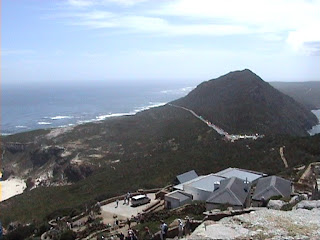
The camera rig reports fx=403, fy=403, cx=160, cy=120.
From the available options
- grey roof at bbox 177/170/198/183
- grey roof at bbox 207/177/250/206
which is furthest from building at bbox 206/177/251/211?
grey roof at bbox 177/170/198/183

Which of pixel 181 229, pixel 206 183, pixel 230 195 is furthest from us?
pixel 206 183

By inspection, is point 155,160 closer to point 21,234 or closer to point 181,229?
point 21,234

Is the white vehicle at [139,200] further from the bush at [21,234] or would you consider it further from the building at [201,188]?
the bush at [21,234]

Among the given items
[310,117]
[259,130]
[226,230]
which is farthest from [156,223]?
[310,117]

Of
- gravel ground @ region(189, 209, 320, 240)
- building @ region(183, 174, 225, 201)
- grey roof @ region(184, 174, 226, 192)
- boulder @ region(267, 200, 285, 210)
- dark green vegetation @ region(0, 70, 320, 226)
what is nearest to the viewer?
gravel ground @ region(189, 209, 320, 240)

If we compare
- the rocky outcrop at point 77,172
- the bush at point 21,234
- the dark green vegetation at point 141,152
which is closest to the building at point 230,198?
the dark green vegetation at point 141,152

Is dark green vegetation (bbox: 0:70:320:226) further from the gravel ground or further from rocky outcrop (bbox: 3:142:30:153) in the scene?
the gravel ground

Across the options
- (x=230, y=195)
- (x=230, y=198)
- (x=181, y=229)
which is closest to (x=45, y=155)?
(x=230, y=195)

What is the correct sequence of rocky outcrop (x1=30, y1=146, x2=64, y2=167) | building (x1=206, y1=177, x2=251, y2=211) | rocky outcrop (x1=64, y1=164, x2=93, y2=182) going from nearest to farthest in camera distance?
1. building (x1=206, y1=177, x2=251, y2=211)
2. rocky outcrop (x1=64, y1=164, x2=93, y2=182)
3. rocky outcrop (x1=30, y1=146, x2=64, y2=167)
